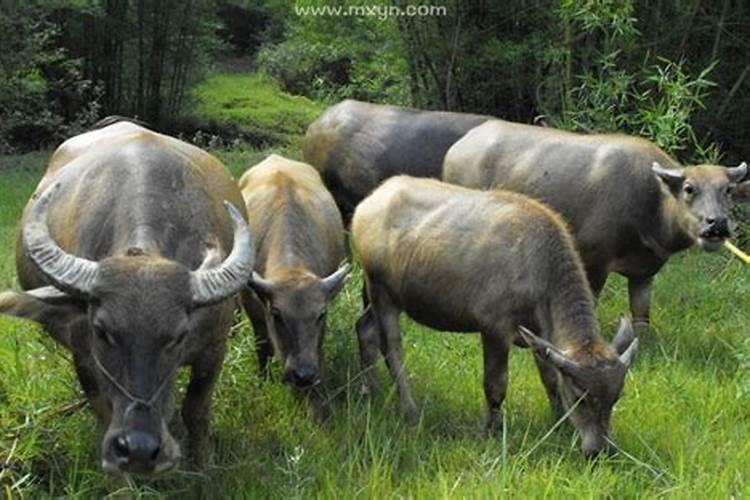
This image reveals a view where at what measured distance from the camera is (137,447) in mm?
4203

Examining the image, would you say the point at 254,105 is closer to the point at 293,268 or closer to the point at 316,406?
the point at 293,268

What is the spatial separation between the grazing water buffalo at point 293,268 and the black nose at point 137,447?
1.81 meters

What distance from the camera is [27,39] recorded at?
54.6 feet

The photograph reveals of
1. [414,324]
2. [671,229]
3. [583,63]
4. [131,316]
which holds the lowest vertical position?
[414,324]

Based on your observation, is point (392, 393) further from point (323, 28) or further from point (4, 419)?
point (323, 28)

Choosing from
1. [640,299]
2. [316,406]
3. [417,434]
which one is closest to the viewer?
[417,434]

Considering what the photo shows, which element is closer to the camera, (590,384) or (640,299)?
(590,384)

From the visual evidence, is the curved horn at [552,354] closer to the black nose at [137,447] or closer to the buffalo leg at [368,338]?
the buffalo leg at [368,338]

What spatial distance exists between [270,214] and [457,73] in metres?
5.68

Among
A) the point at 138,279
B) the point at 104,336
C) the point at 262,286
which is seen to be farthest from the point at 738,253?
the point at 104,336

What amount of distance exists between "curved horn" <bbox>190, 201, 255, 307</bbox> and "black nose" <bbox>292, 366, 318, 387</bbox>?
1333 millimetres

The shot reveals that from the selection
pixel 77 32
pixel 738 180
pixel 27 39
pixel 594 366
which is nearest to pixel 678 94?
pixel 738 180

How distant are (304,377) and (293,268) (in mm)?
826

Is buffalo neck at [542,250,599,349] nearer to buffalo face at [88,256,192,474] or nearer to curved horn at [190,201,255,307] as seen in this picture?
curved horn at [190,201,255,307]
